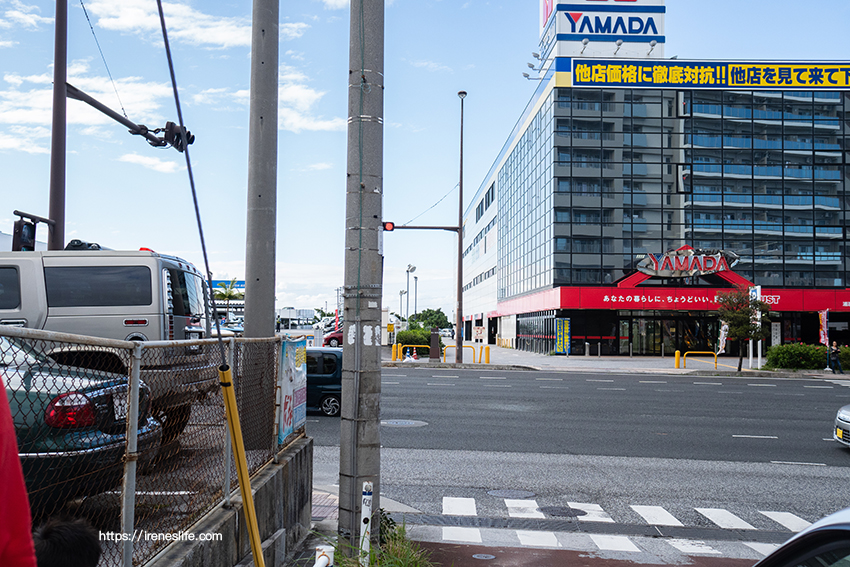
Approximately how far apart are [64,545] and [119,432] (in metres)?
1.63

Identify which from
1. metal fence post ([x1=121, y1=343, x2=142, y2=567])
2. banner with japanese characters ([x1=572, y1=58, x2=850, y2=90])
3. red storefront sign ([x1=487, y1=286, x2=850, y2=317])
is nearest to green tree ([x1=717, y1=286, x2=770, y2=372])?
red storefront sign ([x1=487, y1=286, x2=850, y2=317])

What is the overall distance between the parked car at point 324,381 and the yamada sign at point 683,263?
3090 centimetres

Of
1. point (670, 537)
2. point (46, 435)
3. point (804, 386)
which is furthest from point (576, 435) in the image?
point (804, 386)

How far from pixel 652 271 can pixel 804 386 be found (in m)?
18.1

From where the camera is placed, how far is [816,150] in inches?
1700

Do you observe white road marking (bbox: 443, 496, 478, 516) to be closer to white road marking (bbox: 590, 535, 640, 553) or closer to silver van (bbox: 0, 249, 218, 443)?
white road marking (bbox: 590, 535, 640, 553)

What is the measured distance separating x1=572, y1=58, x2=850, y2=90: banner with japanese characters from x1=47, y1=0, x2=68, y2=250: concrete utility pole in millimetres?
35805

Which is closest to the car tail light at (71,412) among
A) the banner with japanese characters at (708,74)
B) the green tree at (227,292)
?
the banner with japanese characters at (708,74)

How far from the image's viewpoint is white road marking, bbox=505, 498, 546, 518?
23.8ft

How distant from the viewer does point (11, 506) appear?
3.50ft

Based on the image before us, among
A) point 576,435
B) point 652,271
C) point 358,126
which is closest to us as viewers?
point 358,126

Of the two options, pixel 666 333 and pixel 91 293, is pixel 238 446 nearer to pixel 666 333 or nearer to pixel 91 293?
pixel 91 293

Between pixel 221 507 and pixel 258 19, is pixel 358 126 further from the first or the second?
pixel 221 507

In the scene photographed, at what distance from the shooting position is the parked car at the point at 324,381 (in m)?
13.7
